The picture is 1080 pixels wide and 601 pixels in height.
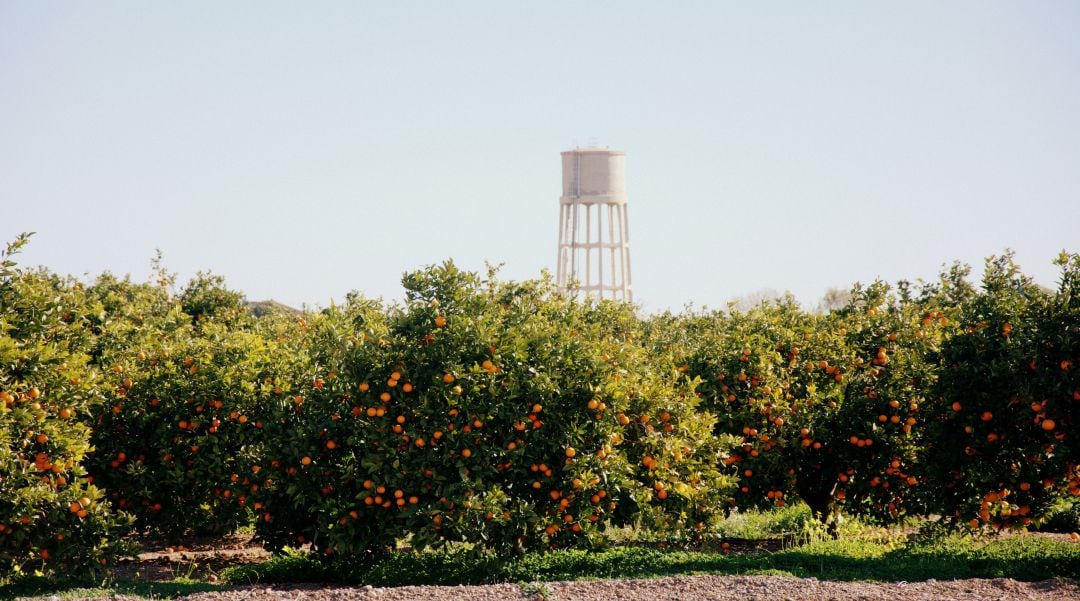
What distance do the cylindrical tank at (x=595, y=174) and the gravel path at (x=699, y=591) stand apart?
36289 mm

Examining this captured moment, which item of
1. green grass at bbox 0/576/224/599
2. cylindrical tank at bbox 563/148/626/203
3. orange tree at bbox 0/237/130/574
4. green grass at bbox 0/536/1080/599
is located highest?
cylindrical tank at bbox 563/148/626/203

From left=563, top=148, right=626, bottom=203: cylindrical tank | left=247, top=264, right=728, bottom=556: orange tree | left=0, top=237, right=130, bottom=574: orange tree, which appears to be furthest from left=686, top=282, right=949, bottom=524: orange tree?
left=563, top=148, right=626, bottom=203: cylindrical tank

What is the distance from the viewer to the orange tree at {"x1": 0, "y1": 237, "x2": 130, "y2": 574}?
25.2 feet

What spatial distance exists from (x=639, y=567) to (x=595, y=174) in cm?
3565

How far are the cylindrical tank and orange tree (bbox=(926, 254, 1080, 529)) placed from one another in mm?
34780

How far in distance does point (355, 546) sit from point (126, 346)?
4.23 metres

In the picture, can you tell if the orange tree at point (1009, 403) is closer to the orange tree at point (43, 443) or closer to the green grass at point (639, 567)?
the green grass at point (639, 567)

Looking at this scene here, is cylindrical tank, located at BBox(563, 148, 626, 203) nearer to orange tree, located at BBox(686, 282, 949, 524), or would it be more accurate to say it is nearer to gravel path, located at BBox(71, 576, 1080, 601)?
orange tree, located at BBox(686, 282, 949, 524)

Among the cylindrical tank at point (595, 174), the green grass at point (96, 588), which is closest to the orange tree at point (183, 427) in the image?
the green grass at point (96, 588)

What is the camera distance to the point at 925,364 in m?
9.79

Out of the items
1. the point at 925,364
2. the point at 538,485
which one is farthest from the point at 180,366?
the point at 925,364

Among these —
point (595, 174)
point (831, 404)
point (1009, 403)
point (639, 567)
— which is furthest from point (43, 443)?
point (595, 174)

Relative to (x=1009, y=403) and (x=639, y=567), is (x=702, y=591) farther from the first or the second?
(x=1009, y=403)

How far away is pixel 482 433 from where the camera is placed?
7.92 m
